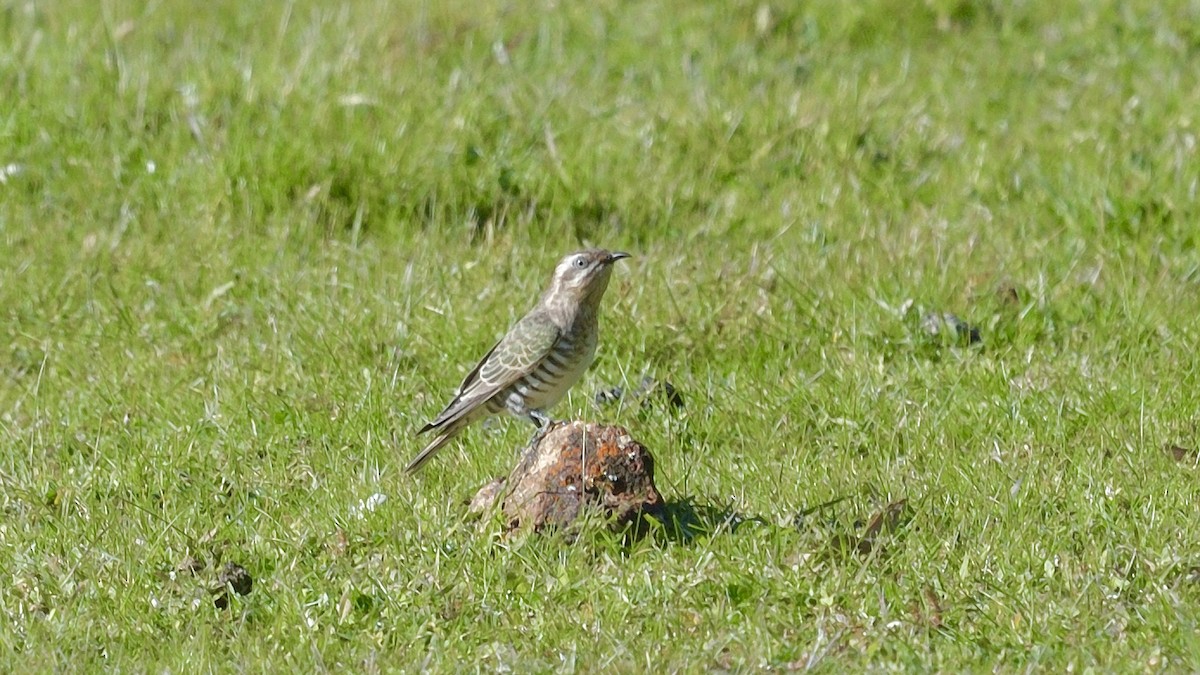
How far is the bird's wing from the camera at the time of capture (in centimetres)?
710

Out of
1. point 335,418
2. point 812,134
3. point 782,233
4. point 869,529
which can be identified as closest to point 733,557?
point 869,529

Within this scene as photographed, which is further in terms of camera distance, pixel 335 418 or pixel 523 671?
pixel 335 418

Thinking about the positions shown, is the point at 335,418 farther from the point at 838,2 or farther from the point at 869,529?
the point at 838,2

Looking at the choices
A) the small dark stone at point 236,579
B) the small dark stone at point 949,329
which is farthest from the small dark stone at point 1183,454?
the small dark stone at point 236,579

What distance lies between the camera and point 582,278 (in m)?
7.59

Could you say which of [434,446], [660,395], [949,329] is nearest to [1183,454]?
[949,329]

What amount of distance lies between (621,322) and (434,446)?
1.53 metres

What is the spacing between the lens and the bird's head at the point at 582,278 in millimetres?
7543

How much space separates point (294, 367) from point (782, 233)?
2584 mm

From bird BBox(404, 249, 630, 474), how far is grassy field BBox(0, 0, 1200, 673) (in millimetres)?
196

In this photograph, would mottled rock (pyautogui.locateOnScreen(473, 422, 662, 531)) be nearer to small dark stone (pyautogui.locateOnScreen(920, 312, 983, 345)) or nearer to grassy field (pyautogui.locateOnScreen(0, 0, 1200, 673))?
grassy field (pyautogui.locateOnScreen(0, 0, 1200, 673))

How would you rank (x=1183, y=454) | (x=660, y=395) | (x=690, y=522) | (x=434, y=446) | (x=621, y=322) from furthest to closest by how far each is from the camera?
(x=621, y=322) < (x=660, y=395) < (x=434, y=446) < (x=1183, y=454) < (x=690, y=522)

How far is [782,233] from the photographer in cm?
913

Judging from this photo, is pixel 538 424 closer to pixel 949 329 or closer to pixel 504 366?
pixel 504 366
